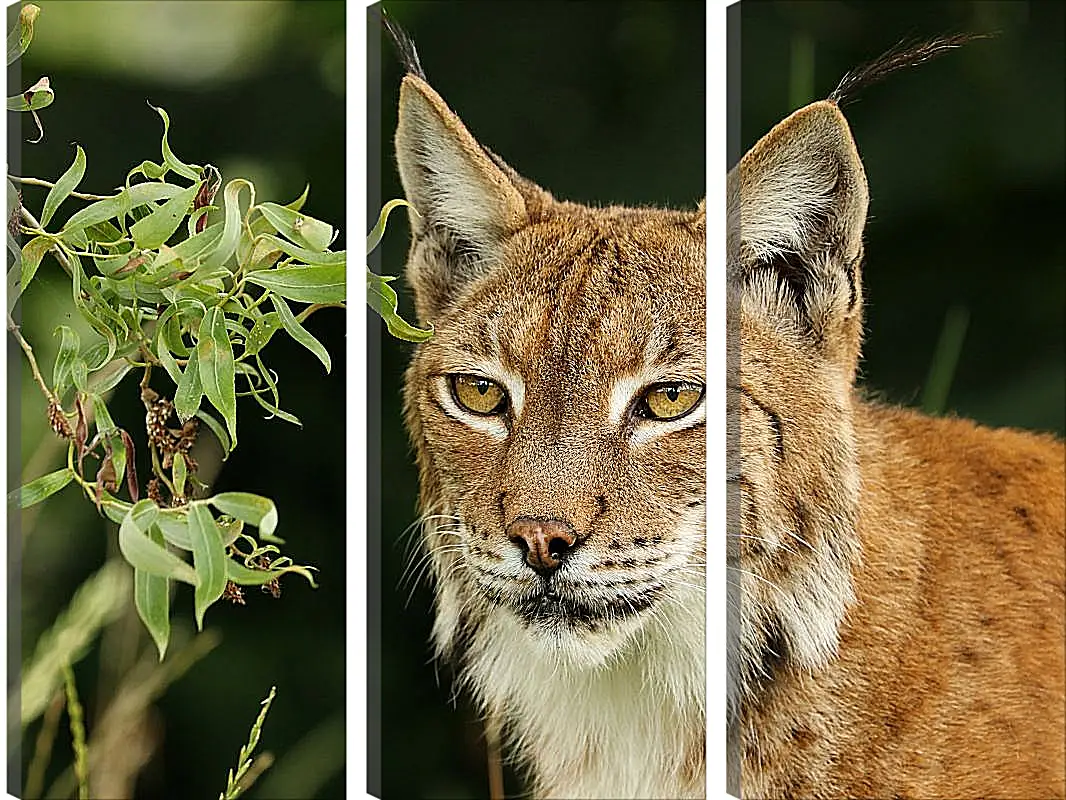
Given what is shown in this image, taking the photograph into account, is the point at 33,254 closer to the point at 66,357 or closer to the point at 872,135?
the point at 66,357

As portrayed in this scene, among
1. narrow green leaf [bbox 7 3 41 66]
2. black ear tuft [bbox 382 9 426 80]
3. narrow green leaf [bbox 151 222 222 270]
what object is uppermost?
black ear tuft [bbox 382 9 426 80]

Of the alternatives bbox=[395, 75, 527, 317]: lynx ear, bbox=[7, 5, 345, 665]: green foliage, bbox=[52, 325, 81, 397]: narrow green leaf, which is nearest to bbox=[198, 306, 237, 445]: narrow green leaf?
bbox=[7, 5, 345, 665]: green foliage

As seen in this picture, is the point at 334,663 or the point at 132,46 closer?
the point at 334,663

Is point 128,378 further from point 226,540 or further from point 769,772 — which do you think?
point 769,772

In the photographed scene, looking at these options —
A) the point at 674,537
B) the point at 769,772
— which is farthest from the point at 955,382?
the point at 769,772

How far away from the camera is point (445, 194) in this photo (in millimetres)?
1476

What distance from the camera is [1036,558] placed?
3.98 feet

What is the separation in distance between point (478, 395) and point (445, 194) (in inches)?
8.9

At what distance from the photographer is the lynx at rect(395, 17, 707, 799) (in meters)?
1.24

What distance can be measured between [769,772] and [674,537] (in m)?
0.25

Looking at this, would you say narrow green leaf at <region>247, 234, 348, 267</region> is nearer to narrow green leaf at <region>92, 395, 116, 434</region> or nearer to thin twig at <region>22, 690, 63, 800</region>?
narrow green leaf at <region>92, 395, 116, 434</region>

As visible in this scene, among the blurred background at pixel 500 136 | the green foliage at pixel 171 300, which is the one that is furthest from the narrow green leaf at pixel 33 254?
the blurred background at pixel 500 136

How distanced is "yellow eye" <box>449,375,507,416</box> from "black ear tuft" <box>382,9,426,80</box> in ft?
1.13

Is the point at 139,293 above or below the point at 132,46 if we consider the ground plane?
below
